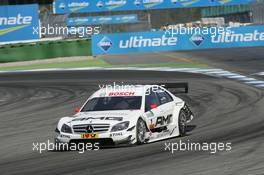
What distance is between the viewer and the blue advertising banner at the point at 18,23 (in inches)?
2037

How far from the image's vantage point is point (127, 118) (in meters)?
14.2

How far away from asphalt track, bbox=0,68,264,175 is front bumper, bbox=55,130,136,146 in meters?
0.17

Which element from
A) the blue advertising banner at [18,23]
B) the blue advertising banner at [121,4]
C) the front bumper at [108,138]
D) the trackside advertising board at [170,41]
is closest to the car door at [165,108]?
the front bumper at [108,138]

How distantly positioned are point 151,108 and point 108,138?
5.17 ft

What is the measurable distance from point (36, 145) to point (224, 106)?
25.5 ft

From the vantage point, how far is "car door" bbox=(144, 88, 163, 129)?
48.8 feet

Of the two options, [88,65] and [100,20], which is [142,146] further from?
[100,20]

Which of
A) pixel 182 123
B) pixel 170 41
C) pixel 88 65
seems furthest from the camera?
pixel 170 41

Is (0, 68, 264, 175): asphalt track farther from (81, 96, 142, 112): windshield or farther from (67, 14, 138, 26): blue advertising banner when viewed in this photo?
(67, 14, 138, 26): blue advertising banner

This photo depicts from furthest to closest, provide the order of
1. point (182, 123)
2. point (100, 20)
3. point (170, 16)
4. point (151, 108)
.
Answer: point (170, 16), point (100, 20), point (182, 123), point (151, 108)

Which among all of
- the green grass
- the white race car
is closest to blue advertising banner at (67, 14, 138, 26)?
the green grass

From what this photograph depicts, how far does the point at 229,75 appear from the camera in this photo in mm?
31750

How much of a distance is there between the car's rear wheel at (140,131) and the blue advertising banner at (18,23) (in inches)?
1498

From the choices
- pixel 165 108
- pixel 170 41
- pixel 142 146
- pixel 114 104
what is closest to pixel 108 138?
pixel 142 146
